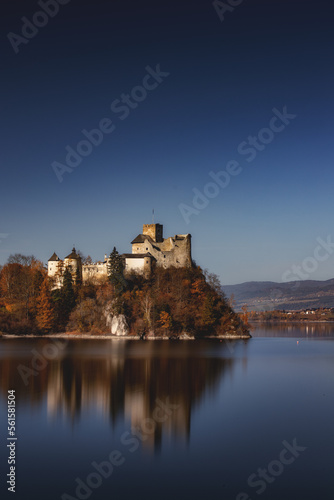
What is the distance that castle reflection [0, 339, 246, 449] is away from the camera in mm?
17109

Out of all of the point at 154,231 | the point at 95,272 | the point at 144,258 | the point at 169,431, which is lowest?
the point at 169,431

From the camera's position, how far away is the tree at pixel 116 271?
167ft

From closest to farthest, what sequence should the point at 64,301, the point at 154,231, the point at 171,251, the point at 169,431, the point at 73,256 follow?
the point at 169,431, the point at 64,301, the point at 171,251, the point at 73,256, the point at 154,231

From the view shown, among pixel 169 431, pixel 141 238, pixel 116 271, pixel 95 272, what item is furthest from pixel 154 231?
pixel 169 431

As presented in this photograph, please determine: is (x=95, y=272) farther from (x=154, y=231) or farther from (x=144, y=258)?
(x=154, y=231)

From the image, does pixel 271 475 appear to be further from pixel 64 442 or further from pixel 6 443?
pixel 6 443

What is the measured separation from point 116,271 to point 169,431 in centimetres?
3750

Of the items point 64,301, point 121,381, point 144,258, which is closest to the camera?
point 121,381

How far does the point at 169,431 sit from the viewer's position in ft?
49.6

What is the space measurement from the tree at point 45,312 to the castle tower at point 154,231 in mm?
13992

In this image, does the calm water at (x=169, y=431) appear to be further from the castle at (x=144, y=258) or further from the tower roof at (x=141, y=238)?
the tower roof at (x=141, y=238)

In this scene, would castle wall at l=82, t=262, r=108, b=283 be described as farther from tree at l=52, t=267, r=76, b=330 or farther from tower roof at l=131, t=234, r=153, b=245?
tower roof at l=131, t=234, r=153, b=245

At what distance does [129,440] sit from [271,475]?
448 cm

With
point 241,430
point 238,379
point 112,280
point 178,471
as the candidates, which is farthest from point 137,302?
point 178,471
